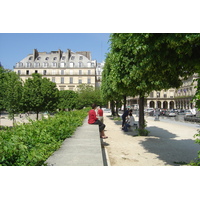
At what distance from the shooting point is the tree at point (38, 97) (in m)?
27.7

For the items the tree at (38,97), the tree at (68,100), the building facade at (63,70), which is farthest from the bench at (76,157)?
the building facade at (63,70)

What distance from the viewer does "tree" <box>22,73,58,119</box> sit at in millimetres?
27688

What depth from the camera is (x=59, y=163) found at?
4.28 m

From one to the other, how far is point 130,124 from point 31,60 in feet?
238

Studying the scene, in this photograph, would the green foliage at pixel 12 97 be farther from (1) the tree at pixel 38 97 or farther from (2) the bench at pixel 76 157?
(2) the bench at pixel 76 157

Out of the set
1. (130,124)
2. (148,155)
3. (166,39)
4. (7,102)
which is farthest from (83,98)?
(166,39)

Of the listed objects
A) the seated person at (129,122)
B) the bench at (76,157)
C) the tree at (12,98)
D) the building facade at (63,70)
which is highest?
the building facade at (63,70)

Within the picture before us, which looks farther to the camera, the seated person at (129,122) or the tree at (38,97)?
the tree at (38,97)

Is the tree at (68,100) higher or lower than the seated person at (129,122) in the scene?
higher

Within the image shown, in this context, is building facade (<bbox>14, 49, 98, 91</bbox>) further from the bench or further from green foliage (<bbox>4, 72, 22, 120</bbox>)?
the bench

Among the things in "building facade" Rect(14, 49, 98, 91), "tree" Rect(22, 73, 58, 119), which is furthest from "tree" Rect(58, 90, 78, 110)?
"building facade" Rect(14, 49, 98, 91)

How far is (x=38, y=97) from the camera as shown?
2800cm

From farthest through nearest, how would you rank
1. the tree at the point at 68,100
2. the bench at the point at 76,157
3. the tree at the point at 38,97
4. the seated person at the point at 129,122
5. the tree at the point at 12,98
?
the tree at the point at 68,100, the tree at the point at 38,97, the tree at the point at 12,98, the seated person at the point at 129,122, the bench at the point at 76,157

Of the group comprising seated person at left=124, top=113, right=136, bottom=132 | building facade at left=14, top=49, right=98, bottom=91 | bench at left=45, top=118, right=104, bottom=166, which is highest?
building facade at left=14, top=49, right=98, bottom=91
